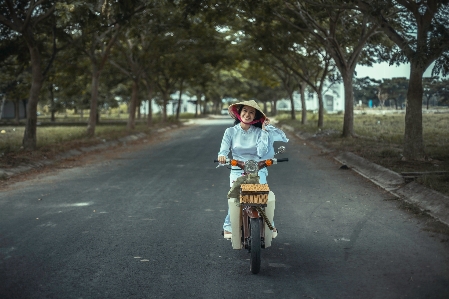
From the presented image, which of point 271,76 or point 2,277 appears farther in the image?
point 271,76

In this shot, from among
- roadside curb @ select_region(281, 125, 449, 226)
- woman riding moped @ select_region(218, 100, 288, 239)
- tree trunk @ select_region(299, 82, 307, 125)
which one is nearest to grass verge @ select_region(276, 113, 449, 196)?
roadside curb @ select_region(281, 125, 449, 226)

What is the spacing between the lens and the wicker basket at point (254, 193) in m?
5.64

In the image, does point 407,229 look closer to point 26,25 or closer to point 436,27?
point 436,27

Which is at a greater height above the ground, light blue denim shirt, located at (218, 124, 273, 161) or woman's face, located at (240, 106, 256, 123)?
woman's face, located at (240, 106, 256, 123)

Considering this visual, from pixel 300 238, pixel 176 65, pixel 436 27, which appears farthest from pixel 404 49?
pixel 176 65

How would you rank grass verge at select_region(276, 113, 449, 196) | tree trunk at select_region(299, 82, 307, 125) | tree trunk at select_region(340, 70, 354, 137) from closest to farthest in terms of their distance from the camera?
grass verge at select_region(276, 113, 449, 196)
tree trunk at select_region(340, 70, 354, 137)
tree trunk at select_region(299, 82, 307, 125)

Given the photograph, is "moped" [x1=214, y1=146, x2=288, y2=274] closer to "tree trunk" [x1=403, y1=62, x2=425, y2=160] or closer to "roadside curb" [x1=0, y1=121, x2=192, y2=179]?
"roadside curb" [x1=0, y1=121, x2=192, y2=179]

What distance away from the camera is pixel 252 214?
5.82m

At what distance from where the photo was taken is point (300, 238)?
7.29 meters

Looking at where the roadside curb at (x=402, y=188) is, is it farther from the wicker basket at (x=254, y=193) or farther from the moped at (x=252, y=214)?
the wicker basket at (x=254, y=193)

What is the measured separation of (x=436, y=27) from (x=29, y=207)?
361 inches

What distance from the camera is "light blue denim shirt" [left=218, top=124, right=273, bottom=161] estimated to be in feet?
21.0

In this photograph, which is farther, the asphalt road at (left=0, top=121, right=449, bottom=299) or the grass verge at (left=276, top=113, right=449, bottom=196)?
the grass verge at (left=276, top=113, right=449, bottom=196)

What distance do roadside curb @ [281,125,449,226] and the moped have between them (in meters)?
3.21
